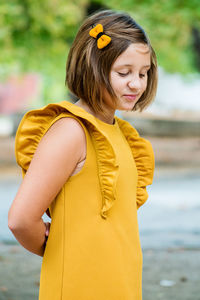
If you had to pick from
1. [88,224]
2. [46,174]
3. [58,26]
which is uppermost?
[58,26]

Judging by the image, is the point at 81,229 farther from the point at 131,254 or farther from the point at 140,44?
the point at 140,44

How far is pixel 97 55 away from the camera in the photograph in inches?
65.0

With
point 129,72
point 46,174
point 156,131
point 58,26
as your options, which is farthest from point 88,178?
point 156,131

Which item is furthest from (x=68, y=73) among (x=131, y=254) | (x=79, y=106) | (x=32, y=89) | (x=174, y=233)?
(x=32, y=89)

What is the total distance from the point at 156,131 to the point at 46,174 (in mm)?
18528

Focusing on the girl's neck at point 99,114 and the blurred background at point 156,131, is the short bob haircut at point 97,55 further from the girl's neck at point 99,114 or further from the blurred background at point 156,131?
the blurred background at point 156,131

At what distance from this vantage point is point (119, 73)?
1.65 meters

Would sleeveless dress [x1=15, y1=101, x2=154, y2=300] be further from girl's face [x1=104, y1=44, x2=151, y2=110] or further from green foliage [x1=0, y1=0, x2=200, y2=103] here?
green foliage [x1=0, y1=0, x2=200, y2=103]

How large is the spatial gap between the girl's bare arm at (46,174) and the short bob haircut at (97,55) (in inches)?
5.9

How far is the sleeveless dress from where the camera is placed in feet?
5.21

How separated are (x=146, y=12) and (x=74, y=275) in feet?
34.0

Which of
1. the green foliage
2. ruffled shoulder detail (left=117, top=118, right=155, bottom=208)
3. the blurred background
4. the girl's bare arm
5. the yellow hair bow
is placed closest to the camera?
the girl's bare arm

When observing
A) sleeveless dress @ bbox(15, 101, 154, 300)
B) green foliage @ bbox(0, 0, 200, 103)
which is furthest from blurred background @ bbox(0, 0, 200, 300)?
sleeveless dress @ bbox(15, 101, 154, 300)

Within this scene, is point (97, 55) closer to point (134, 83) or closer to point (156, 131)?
point (134, 83)
